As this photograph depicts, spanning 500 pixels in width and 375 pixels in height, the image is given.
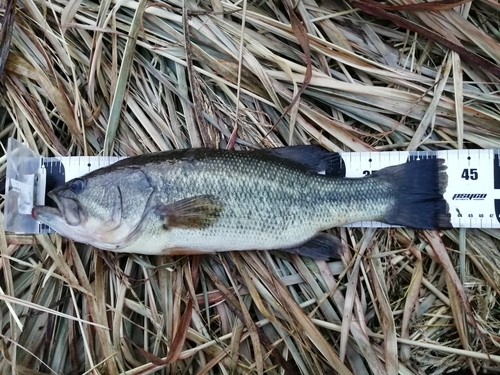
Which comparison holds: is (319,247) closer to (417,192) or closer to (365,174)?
(365,174)

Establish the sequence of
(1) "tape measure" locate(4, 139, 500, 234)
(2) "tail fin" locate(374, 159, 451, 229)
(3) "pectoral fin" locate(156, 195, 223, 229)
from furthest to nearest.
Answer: (1) "tape measure" locate(4, 139, 500, 234), (2) "tail fin" locate(374, 159, 451, 229), (3) "pectoral fin" locate(156, 195, 223, 229)

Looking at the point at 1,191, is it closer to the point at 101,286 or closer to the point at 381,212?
the point at 101,286

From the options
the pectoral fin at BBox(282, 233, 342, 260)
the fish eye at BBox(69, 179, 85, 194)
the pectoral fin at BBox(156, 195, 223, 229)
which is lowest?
the pectoral fin at BBox(282, 233, 342, 260)

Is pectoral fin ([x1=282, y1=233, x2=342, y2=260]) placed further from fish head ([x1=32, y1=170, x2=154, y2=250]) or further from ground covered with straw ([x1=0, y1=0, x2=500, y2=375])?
fish head ([x1=32, y1=170, x2=154, y2=250])

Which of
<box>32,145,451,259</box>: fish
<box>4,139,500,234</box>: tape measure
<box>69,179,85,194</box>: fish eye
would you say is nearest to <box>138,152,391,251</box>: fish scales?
<box>32,145,451,259</box>: fish

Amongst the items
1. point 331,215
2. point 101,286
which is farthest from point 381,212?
point 101,286

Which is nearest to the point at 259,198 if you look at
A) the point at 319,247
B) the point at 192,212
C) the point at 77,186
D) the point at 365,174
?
the point at 192,212

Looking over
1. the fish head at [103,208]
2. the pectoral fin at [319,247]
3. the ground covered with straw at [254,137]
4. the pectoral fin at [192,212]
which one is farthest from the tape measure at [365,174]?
the pectoral fin at [192,212]
